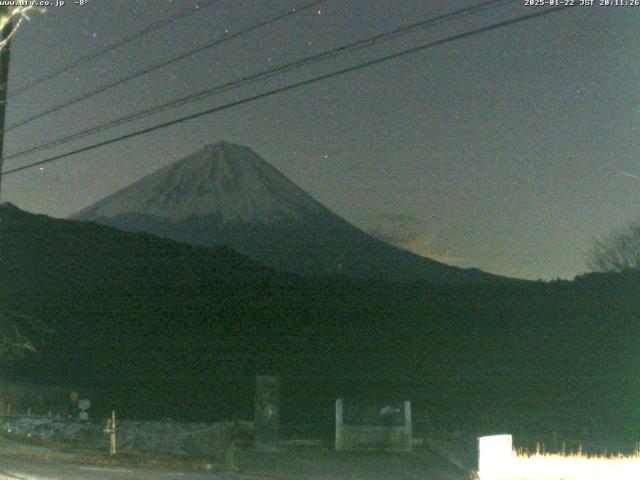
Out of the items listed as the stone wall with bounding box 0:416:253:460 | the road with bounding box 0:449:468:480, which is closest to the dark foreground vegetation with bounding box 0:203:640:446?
the stone wall with bounding box 0:416:253:460

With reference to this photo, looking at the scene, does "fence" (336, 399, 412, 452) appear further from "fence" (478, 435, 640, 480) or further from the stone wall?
"fence" (478, 435, 640, 480)

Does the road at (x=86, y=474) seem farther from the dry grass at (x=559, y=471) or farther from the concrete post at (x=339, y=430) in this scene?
the dry grass at (x=559, y=471)

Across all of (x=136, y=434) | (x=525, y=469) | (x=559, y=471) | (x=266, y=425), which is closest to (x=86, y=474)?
(x=266, y=425)

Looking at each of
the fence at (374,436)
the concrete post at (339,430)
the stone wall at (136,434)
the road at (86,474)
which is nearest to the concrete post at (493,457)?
the road at (86,474)

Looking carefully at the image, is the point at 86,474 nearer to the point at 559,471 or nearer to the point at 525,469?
the point at 525,469

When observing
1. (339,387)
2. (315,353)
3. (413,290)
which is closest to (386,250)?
(413,290)

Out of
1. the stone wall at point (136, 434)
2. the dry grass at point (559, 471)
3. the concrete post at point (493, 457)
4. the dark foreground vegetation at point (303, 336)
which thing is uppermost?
the dark foreground vegetation at point (303, 336)

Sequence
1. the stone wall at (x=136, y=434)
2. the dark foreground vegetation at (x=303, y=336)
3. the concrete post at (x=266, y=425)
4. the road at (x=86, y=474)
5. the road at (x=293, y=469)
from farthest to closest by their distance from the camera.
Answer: the dark foreground vegetation at (x=303, y=336), the stone wall at (x=136, y=434), the concrete post at (x=266, y=425), the road at (x=293, y=469), the road at (x=86, y=474)

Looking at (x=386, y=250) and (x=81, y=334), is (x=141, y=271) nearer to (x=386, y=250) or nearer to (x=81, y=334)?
(x=81, y=334)

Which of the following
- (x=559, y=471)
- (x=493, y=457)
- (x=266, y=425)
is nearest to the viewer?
(x=493, y=457)
